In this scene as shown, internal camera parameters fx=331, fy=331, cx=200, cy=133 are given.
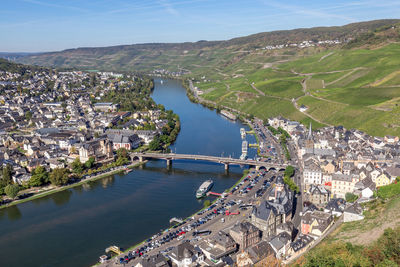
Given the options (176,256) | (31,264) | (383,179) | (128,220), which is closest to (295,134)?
(383,179)

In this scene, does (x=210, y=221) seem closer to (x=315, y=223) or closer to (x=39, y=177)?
(x=315, y=223)

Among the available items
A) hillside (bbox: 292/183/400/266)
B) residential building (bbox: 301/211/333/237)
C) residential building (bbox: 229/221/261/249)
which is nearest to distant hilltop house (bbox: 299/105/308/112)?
hillside (bbox: 292/183/400/266)

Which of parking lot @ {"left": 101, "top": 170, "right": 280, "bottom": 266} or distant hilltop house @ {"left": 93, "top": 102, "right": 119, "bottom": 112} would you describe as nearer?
parking lot @ {"left": 101, "top": 170, "right": 280, "bottom": 266}

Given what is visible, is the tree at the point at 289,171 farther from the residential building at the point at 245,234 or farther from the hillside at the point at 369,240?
the residential building at the point at 245,234

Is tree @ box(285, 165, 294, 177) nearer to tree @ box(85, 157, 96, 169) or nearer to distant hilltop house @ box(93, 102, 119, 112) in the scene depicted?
tree @ box(85, 157, 96, 169)

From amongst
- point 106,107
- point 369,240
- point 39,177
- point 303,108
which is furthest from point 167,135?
point 369,240

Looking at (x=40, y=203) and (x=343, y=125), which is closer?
(x=40, y=203)

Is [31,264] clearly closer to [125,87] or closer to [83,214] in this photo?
[83,214]
